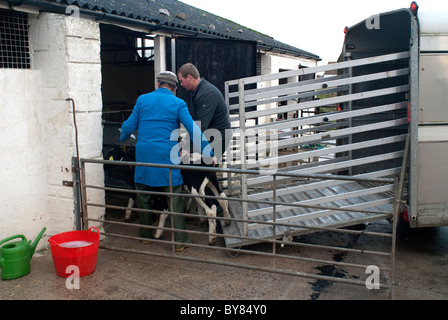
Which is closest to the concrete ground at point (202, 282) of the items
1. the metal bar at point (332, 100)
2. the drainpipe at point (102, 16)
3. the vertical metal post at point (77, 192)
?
the vertical metal post at point (77, 192)

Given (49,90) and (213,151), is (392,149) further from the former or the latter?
(49,90)

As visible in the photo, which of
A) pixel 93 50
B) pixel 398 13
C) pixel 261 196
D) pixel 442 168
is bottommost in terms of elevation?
pixel 261 196

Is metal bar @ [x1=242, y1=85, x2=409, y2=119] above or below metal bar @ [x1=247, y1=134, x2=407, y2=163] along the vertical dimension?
above

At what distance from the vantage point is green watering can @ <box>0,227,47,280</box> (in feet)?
13.6

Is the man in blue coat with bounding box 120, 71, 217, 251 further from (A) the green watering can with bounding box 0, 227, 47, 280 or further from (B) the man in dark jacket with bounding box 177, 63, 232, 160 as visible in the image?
(A) the green watering can with bounding box 0, 227, 47, 280

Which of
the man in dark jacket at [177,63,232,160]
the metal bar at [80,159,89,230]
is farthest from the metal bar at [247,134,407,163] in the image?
the metal bar at [80,159,89,230]

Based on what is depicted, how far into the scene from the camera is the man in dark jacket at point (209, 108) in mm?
5176

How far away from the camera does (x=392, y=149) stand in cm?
599

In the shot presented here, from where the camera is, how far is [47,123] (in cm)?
499

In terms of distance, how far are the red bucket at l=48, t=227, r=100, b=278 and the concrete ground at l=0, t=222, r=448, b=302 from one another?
0.33 ft

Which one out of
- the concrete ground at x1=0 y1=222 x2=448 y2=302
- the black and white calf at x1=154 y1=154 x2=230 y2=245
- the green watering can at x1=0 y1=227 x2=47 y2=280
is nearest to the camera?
the concrete ground at x1=0 y1=222 x2=448 y2=302

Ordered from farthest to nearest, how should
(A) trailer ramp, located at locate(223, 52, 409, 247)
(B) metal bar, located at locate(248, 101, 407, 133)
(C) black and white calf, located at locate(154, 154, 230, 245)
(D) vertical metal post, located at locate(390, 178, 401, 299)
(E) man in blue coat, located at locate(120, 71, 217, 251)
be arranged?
(C) black and white calf, located at locate(154, 154, 230, 245) < (E) man in blue coat, located at locate(120, 71, 217, 251) < (B) metal bar, located at locate(248, 101, 407, 133) < (A) trailer ramp, located at locate(223, 52, 409, 247) < (D) vertical metal post, located at locate(390, 178, 401, 299)
